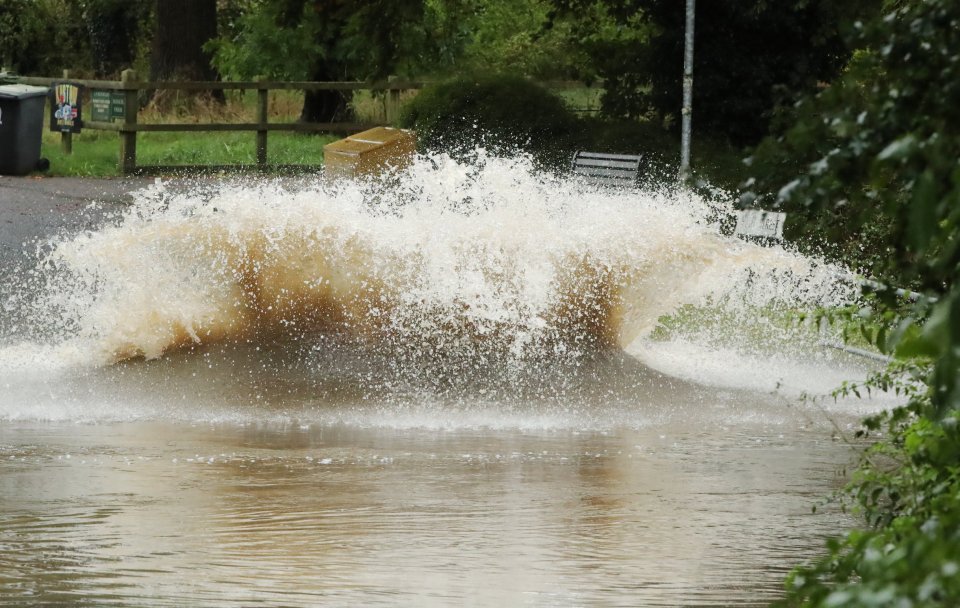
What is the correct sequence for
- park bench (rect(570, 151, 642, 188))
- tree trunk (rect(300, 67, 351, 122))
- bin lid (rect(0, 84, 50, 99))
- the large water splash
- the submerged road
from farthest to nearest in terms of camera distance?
1. tree trunk (rect(300, 67, 351, 122))
2. bin lid (rect(0, 84, 50, 99))
3. park bench (rect(570, 151, 642, 188))
4. the submerged road
5. the large water splash

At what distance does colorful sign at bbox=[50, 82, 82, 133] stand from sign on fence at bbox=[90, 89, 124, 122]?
0.63 meters

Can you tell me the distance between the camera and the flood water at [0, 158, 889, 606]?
6.20m

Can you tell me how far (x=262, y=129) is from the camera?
25469mm

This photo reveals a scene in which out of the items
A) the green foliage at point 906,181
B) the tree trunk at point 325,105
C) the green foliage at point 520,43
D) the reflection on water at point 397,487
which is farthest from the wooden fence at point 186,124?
the green foliage at point 906,181

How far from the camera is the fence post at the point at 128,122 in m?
24.0

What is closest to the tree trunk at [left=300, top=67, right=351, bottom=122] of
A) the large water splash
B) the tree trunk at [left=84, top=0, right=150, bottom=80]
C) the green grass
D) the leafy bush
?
the green grass

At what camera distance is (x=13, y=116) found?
898 inches

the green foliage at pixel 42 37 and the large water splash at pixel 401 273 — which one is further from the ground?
the green foliage at pixel 42 37

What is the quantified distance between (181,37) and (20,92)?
6821mm

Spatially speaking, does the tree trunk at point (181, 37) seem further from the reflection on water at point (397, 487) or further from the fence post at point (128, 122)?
the reflection on water at point (397, 487)

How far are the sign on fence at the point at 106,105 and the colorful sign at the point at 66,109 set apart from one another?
2.08ft

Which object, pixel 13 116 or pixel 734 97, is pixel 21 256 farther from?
pixel 734 97

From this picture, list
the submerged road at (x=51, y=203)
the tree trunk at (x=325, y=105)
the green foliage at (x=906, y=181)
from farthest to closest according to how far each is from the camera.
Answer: the tree trunk at (x=325, y=105)
the submerged road at (x=51, y=203)
the green foliage at (x=906, y=181)

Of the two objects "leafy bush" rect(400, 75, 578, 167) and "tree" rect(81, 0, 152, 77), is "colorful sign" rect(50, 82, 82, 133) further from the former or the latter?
"tree" rect(81, 0, 152, 77)
